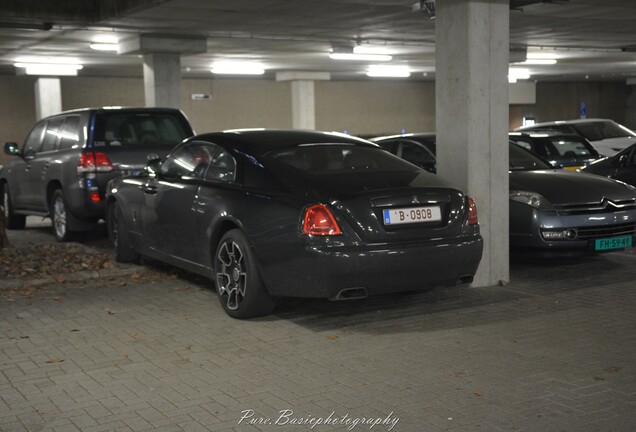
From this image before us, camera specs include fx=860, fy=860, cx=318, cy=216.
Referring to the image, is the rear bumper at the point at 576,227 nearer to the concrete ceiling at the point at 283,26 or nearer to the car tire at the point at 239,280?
the concrete ceiling at the point at 283,26

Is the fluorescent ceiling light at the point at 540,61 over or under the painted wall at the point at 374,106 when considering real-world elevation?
over

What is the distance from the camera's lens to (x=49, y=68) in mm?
26297

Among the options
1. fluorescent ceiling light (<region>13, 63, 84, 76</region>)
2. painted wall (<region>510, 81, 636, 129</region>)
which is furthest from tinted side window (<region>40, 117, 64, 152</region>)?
painted wall (<region>510, 81, 636, 129</region>)

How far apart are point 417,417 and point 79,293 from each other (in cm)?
493

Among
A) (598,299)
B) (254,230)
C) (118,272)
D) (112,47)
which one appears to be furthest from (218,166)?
(112,47)

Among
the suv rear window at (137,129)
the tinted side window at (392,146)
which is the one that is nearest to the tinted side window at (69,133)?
the suv rear window at (137,129)

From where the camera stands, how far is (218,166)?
26.0 ft

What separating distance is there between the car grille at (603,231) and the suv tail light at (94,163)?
6.09 metres

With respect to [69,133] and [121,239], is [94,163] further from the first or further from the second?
[121,239]

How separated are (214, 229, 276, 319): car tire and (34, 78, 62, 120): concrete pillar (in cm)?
2399

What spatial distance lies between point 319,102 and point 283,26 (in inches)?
881

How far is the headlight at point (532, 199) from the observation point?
30.3 feet

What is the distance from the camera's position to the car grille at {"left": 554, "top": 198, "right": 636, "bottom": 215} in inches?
362

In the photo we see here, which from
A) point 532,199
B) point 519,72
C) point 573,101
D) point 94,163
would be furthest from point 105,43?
point 573,101
